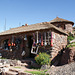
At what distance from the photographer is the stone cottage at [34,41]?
9633 millimetres

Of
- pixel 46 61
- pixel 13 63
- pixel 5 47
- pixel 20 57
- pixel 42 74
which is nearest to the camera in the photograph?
pixel 42 74

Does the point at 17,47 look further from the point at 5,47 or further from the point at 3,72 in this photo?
the point at 3,72

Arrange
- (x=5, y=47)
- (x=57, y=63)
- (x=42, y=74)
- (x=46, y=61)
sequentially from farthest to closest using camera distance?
Answer: (x=5, y=47) < (x=57, y=63) < (x=46, y=61) < (x=42, y=74)

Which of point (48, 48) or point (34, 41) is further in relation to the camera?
point (34, 41)

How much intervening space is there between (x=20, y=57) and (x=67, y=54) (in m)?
5.69

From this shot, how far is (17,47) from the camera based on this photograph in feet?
39.2

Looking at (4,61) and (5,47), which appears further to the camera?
(5,47)

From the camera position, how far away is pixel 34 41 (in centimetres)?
1038

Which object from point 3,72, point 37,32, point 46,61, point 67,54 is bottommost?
point 3,72

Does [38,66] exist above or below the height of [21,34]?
below

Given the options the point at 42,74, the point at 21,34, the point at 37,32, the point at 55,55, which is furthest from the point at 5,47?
the point at 42,74

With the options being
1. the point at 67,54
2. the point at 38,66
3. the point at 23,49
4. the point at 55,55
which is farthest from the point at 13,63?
the point at 67,54

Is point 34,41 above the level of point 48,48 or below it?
above

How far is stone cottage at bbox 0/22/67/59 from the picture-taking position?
9633 mm
